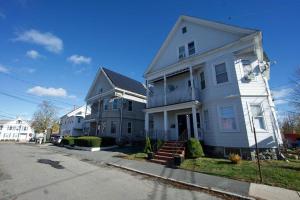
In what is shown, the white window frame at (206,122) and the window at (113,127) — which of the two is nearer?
the white window frame at (206,122)

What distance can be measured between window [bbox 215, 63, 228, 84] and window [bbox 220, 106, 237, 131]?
214 cm

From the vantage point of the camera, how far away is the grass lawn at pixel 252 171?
6.98 meters

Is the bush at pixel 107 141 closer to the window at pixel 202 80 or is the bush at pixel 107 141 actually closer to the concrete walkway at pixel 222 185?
the concrete walkway at pixel 222 185

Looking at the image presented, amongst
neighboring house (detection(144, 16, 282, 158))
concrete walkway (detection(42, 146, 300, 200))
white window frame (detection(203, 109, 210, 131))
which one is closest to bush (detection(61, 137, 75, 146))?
neighboring house (detection(144, 16, 282, 158))

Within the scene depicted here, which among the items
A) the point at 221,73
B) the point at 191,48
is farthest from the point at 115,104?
the point at 221,73

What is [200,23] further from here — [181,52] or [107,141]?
[107,141]

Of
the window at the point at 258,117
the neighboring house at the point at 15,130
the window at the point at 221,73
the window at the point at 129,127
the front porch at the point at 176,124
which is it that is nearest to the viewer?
the window at the point at 258,117

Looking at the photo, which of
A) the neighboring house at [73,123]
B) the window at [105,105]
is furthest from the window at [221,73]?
the neighboring house at [73,123]

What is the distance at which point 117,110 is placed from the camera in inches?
936

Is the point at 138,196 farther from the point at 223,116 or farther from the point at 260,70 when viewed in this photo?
the point at 260,70

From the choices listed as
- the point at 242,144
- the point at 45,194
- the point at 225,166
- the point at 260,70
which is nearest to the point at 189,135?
the point at 242,144

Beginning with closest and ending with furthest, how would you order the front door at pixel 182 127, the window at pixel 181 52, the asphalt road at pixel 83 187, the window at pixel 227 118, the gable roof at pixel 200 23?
the asphalt road at pixel 83 187, the window at pixel 227 118, the gable roof at pixel 200 23, the front door at pixel 182 127, the window at pixel 181 52

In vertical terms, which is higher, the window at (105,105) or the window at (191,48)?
the window at (191,48)

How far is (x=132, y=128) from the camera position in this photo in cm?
2477
